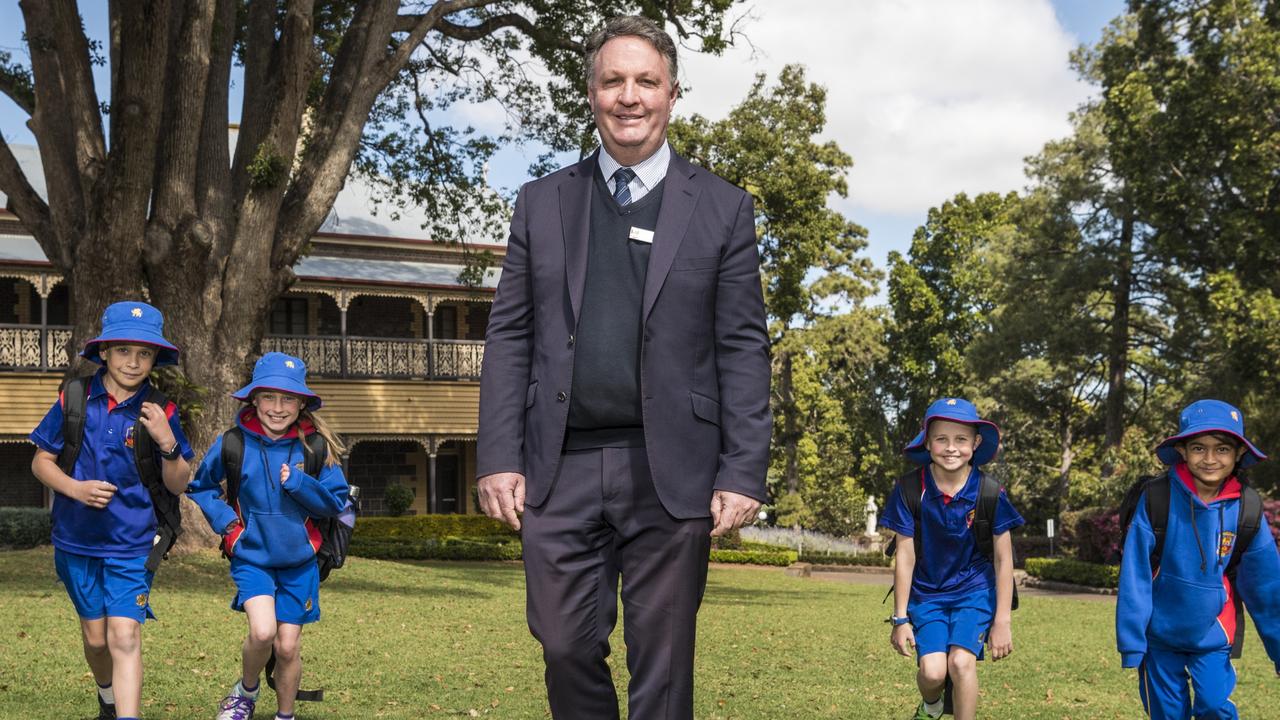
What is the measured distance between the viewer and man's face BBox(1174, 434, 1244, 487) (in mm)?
5133

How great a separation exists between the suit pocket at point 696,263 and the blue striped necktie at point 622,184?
32cm

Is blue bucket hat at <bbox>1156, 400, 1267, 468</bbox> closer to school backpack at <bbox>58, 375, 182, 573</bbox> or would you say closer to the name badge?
the name badge

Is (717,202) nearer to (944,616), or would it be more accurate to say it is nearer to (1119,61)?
(944,616)

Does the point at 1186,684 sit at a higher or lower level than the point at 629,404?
lower

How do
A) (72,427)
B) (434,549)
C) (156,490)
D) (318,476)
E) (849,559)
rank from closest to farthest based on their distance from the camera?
(72,427)
(156,490)
(318,476)
(434,549)
(849,559)

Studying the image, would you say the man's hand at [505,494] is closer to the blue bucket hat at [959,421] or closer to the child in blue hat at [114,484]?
the child in blue hat at [114,484]

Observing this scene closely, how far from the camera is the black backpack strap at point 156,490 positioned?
567 cm

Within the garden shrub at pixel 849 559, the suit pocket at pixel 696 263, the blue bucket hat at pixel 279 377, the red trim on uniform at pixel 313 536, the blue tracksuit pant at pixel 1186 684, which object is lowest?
the garden shrub at pixel 849 559

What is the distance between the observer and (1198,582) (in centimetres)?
512

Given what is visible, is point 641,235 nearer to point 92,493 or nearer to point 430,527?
point 92,493

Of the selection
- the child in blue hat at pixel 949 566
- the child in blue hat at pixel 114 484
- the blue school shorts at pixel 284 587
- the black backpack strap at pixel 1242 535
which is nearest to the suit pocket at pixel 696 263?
the child in blue hat at pixel 949 566

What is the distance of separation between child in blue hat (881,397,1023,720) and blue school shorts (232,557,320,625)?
2.79 metres

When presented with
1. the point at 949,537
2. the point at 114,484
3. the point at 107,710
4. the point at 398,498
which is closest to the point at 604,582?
the point at 949,537

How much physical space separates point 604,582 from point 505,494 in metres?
0.37
